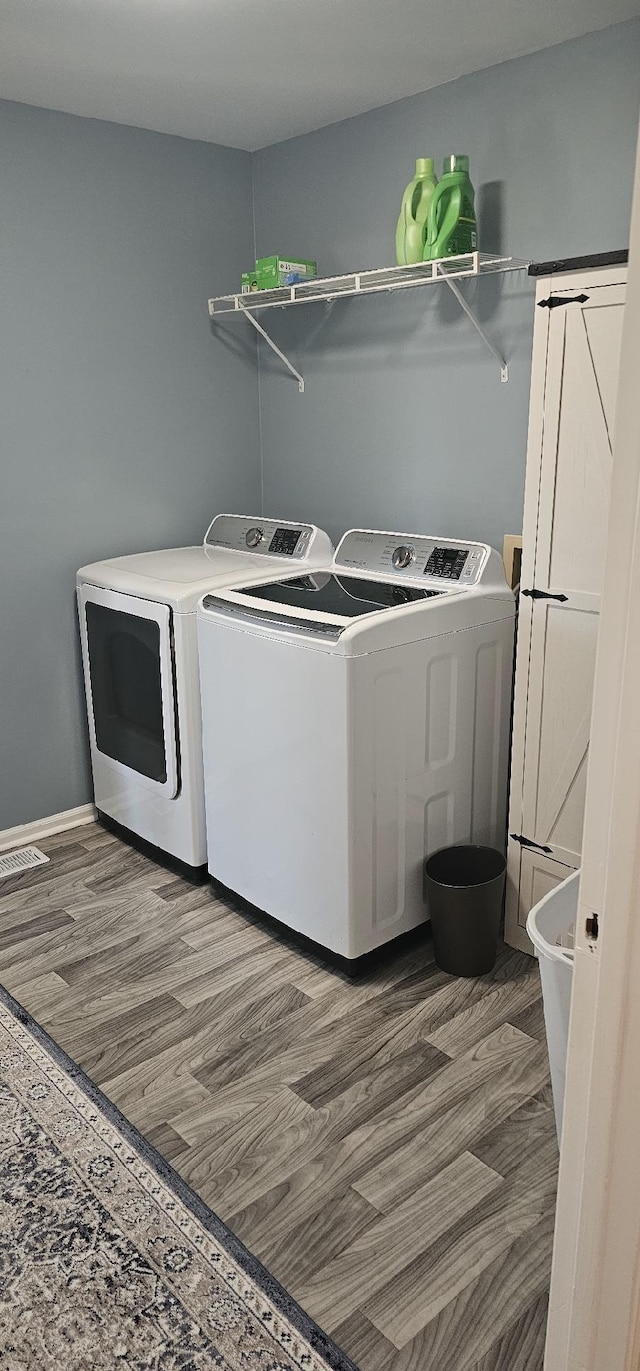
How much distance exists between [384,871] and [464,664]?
1.89 ft

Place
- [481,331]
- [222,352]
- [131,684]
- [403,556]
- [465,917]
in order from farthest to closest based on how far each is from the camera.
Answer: [222,352]
[131,684]
[403,556]
[481,331]
[465,917]

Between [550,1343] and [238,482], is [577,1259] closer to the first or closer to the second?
[550,1343]

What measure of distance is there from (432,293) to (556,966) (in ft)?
6.79

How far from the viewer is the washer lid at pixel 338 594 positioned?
7.89 ft

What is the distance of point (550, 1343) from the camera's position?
1.22 metres

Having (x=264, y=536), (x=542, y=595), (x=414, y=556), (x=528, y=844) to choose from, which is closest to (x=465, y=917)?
(x=528, y=844)

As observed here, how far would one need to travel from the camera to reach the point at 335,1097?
Answer: 2039mm

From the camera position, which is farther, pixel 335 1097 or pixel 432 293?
pixel 432 293

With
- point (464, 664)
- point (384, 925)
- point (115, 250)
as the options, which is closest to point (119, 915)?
point (384, 925)

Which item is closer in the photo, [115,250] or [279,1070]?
[279,1070]

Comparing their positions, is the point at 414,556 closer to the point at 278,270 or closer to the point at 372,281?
the point at 372,281

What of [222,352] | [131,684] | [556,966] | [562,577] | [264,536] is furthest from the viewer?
[222,352]

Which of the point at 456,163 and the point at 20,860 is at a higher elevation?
the point at 456,163

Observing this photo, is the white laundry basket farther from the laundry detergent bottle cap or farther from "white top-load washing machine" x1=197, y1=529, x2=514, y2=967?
the laundry detergent bottle cap
